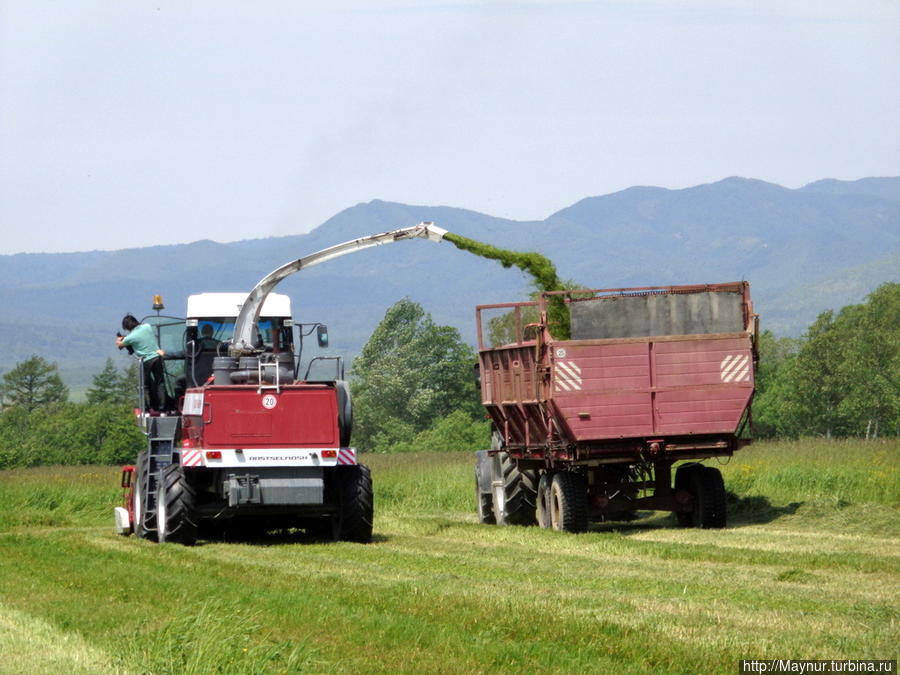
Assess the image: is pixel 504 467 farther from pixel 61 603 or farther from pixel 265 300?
pixel 61 603

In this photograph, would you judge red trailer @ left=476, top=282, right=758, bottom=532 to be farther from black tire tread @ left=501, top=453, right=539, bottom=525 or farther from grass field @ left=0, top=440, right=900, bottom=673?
black tire tread @ left=501, top=453, right=539, bottom=525

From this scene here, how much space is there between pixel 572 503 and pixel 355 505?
10.1 feet

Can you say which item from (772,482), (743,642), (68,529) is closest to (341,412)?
(68,529)

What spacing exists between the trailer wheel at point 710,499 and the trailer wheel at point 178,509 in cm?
694

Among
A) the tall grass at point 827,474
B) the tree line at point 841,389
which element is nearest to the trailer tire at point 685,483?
the tall grass at point 827,474

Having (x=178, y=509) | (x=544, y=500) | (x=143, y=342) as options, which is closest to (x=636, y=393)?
(x=544, y=500)

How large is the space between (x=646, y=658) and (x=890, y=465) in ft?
48.9

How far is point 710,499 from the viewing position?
19734 mm

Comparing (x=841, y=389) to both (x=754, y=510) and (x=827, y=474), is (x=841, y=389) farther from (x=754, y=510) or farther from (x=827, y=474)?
(x=754, y=510)

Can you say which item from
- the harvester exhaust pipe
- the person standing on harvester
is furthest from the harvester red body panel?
the person standing on harvester

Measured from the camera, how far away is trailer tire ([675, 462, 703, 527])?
20119 mm

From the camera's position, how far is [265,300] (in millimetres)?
19703

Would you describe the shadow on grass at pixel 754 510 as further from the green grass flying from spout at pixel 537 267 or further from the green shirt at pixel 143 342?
the green shirt at pixel 143 342

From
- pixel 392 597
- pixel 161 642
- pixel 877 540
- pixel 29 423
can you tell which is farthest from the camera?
pixel 29 423
